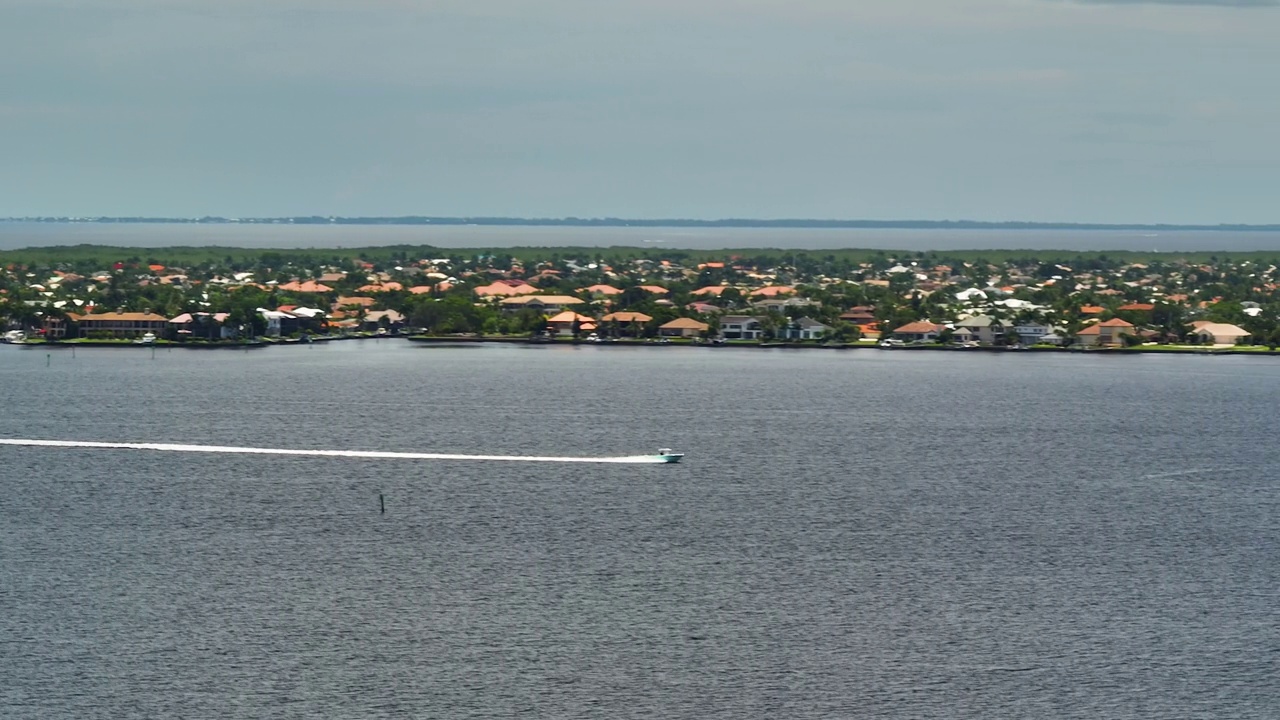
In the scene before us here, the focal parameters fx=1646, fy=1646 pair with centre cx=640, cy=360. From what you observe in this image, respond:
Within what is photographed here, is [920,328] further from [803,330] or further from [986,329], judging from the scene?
[803,330]

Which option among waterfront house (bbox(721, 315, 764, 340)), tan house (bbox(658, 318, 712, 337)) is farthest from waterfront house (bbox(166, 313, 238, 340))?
waterfront house (bbox(721, 315, 764, 340))

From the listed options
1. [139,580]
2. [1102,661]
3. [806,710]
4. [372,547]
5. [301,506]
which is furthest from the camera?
[301,506]

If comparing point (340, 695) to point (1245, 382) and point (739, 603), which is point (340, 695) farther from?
point (1245, 382)

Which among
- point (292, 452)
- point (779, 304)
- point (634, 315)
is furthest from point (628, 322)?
point (292, 452)

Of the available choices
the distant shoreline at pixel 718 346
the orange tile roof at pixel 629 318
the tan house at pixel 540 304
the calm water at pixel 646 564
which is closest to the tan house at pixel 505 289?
the tan house at pixel 540 304

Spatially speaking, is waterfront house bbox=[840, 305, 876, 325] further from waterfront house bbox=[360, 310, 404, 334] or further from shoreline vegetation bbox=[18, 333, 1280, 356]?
waterfront house bbox=[360, 310, 404, 334]

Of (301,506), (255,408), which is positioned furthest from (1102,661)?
(255,408)
